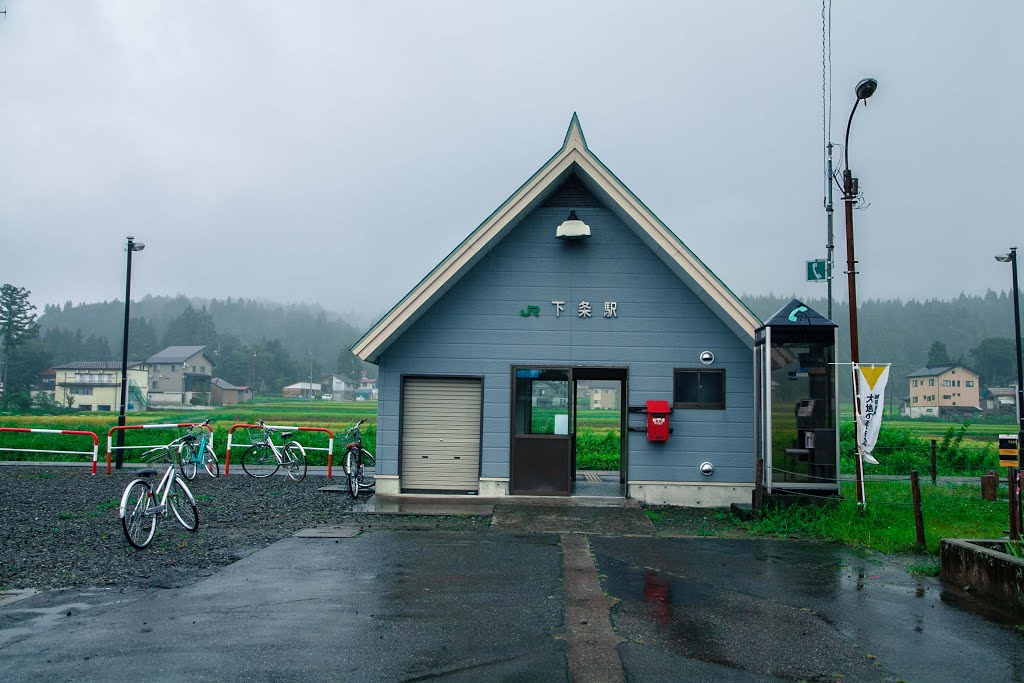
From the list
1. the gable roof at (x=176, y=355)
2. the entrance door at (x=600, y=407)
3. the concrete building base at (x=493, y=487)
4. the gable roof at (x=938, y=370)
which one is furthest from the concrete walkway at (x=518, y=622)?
the gable roof at (x=176, y=355)

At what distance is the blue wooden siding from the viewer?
13359mm

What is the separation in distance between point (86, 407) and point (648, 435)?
71.0m

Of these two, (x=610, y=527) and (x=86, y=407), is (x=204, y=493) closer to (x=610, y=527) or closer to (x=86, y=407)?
(x=610, y=527)

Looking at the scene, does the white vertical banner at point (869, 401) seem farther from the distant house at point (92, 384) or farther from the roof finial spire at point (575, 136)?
the distant house at point (92, 384)

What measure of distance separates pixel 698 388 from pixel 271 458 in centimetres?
1059

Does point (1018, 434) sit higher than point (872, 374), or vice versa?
point (872, 374)

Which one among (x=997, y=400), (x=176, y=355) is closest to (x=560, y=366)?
(x=997, y=400)

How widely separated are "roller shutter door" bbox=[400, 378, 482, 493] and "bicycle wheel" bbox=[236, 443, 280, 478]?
607 cm

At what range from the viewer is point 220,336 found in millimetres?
133750

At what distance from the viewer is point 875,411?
11.5 metres

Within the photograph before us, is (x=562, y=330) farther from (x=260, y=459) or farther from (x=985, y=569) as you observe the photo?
(x=260, y=459)

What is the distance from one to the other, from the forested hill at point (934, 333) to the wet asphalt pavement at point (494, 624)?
8119 cm

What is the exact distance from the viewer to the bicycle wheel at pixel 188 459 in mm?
16750

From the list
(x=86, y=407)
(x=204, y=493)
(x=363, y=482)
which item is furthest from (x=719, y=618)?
(x=86, y=407)
